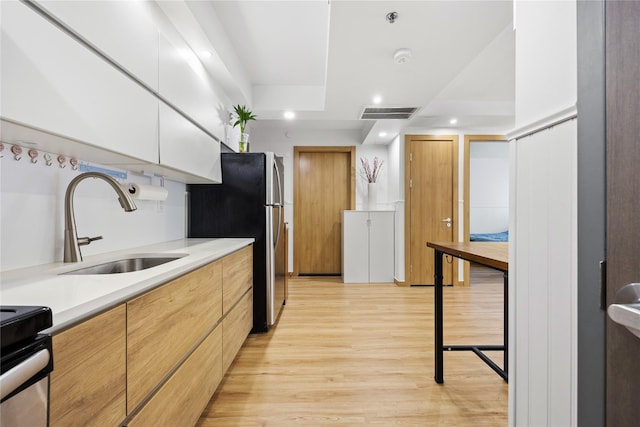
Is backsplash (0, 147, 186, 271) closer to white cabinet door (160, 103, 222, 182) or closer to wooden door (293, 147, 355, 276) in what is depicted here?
white cabinet door (160, 103, 222, 182)

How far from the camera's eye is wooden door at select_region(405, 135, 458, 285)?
427 centimetres

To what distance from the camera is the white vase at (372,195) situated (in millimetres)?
4812

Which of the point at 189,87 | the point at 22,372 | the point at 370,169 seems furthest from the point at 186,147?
the point at 370,169

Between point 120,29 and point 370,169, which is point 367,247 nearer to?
point 370,169

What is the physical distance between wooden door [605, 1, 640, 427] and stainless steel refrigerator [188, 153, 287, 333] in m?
2.37

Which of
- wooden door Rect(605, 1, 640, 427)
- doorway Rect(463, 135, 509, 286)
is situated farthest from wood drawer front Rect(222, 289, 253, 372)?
doorway Rect(463, 135, 509, 286)

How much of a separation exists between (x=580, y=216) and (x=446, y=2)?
1.65 m

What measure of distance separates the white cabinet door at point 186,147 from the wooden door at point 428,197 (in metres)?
2.83

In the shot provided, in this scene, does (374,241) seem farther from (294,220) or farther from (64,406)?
(64,406)

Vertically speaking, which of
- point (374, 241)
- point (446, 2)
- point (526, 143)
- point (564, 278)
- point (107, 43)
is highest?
point (446, 2)

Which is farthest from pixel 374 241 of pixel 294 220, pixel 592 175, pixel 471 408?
pixel 592 175

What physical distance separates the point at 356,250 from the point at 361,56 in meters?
2.82

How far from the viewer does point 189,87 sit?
1.97m

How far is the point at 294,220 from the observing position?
4945 millimetres
